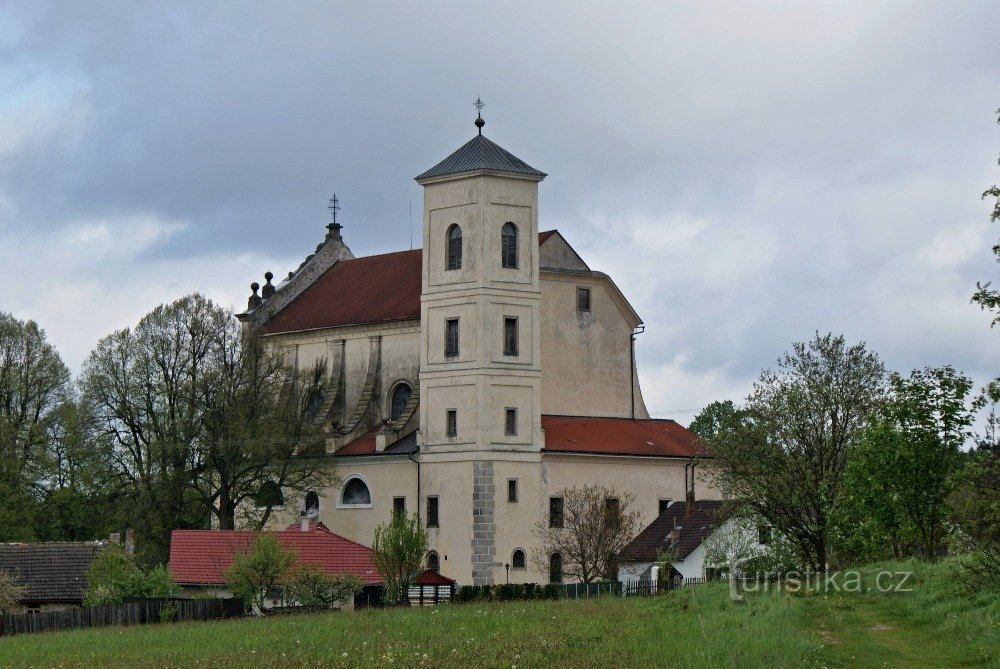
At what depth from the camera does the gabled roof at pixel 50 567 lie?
53406 millimetres

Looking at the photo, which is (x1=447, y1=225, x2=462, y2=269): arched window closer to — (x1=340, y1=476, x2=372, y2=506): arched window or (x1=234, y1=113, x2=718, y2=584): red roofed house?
(x1=234, y1=113, x2=718, y2=584): red roofed house

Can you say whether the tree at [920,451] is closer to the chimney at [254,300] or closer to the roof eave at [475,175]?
the roof eave at [475,175]

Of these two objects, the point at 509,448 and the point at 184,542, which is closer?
the point at 184,542

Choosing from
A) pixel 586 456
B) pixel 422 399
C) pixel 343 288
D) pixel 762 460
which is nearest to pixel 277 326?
pixel 343 288

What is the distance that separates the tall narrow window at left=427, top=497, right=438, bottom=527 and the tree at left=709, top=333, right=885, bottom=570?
22534mm

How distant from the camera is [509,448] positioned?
63.1 metres

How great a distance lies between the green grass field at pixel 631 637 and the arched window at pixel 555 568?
86.5 feet

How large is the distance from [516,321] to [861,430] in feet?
89.4

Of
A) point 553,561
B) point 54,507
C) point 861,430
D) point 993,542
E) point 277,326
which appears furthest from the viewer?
point 277,326

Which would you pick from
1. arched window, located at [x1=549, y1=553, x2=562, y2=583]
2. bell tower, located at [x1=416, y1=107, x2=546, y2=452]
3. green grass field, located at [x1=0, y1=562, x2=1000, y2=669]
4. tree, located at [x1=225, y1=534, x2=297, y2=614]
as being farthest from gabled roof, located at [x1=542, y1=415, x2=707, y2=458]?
green grass field, located at [x1=0, y1=562, x2=1000, y2=669]

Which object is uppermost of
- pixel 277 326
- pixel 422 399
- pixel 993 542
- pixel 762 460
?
pixel 277 326

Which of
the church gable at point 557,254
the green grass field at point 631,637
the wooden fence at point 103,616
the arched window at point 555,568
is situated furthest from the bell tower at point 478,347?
the green grass field at point 631,637

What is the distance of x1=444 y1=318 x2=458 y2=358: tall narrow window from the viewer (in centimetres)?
6469

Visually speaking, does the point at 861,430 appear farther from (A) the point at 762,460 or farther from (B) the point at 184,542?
(B) the point at 184,542
